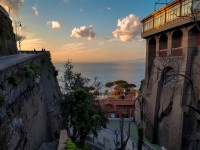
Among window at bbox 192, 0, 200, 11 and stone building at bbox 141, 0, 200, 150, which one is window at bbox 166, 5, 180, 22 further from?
window at bbox 192, 0, 200, 11

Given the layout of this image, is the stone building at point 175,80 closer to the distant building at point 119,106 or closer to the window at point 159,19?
the window at point 159,19

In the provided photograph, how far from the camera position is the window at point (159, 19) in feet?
91.0

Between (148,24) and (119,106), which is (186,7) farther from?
(119,106)

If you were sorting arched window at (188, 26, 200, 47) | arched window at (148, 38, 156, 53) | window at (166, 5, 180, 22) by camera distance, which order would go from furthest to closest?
arched window at (148, 38, 156, 53) → window at (166, 5, 180, 22) → arched window at (188, 26, 200, 47)

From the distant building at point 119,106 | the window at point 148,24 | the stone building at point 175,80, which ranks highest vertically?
the window at point 148,24

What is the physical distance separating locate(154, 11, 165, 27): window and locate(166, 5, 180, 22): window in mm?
1077

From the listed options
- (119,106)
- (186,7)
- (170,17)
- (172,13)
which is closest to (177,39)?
(170,17)

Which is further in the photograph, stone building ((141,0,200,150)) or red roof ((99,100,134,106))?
red roof ((99,100,134,106))

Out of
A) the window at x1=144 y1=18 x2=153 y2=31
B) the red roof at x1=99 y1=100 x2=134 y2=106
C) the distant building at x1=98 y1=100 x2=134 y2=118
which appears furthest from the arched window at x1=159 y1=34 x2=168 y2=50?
the distant building at x1=98 y1=100 x2=134 y2=118

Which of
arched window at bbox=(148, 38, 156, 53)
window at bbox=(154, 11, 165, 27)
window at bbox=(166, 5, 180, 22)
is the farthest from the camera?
arched window at bbox=(148, 38, 156, 53)

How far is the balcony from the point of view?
69.2 ft

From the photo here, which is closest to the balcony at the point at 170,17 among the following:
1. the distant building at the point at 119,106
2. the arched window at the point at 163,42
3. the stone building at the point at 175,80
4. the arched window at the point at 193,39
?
the stone building at the point at 175,80

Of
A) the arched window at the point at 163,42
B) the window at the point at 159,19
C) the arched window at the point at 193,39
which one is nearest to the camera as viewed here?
the arched window at the point at 193,39

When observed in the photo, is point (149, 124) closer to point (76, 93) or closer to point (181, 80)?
point (181, 80)
